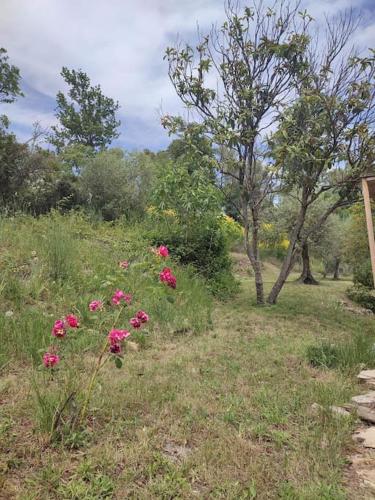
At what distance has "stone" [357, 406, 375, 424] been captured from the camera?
2.37 m

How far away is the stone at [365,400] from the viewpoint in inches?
98.7

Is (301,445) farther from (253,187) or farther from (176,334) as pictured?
(253,187)

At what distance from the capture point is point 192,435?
213 centimetres

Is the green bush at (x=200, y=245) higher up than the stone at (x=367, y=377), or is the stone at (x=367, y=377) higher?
the green bush at (x=200, y=245)

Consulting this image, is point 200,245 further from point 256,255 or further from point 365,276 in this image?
point 365,276

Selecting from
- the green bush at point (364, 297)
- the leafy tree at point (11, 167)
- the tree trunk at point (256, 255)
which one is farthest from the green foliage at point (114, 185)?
the green bush at point (364, 297)

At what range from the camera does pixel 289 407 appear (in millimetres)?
2533

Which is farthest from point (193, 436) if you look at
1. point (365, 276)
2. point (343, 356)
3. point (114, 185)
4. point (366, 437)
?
point (114, 185)

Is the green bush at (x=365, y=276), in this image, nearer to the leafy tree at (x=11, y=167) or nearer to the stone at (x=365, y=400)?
the stone at (x=365, y=400)

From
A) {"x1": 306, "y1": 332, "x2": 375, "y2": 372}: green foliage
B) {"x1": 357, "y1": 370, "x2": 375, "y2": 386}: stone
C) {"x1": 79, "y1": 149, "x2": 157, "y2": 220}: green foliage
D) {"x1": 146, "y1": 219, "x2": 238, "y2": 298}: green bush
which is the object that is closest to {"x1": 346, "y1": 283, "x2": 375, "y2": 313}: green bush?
{"x1": 146, "y1": 219, "x2": 238, "y2": 298}: green bush

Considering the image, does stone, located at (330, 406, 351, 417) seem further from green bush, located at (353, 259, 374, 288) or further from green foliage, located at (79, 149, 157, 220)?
green foliage, located at (79, 149, 157, 220)

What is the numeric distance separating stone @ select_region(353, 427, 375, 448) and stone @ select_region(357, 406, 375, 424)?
0.32 feet

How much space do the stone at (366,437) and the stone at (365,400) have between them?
240 mm

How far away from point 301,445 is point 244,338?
229 cm
